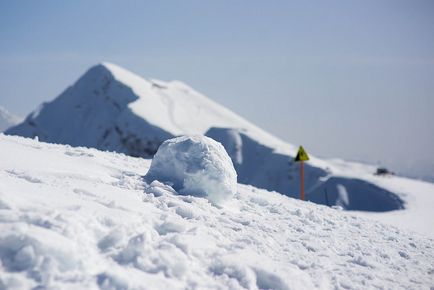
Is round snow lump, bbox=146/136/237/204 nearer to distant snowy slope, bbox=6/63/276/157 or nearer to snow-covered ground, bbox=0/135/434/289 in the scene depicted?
snow-covered ground, bbox=0/135/434/289

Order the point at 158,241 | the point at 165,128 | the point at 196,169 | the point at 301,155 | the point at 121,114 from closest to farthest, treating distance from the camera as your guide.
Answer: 1. the point at 158,241
2. the point at 196,169
3. the point at 301,155
4. the point at 165,128
5. the point at 121,114

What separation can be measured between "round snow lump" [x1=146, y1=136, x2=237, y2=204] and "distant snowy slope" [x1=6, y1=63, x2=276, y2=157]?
57.3m

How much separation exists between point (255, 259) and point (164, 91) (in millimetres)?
82776

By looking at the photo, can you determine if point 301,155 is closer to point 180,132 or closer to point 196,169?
point 196,169

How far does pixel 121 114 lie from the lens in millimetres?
75312

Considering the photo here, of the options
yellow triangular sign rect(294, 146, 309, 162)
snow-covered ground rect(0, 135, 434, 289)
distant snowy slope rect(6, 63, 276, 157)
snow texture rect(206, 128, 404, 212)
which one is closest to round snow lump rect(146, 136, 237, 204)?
snow-covered ground rect(0, 135, 434, 289)

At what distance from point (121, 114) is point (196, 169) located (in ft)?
229

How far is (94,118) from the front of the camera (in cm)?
8412

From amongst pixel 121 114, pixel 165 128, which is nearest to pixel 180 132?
pixel 165 128

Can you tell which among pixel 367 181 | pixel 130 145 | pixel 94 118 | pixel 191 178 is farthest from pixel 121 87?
pixel 191 178

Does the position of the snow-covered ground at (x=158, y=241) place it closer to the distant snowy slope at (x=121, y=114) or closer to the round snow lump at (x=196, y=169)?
the round snow lump at (x=196, y=169)

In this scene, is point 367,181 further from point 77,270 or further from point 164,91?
point 164,91

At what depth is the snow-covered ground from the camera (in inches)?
169

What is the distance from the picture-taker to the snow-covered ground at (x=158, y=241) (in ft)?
14.1
